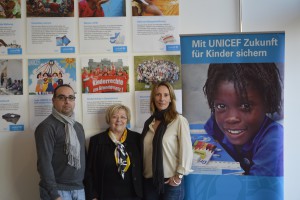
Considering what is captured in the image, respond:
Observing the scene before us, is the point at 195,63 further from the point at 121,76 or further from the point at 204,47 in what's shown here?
the point at 121,76

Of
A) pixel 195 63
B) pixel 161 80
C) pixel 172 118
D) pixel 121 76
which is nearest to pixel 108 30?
pixel 121 76

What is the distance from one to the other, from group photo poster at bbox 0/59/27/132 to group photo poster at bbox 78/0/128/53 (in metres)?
0.65

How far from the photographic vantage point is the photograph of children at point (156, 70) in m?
2.50

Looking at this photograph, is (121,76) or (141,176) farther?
(121,76)

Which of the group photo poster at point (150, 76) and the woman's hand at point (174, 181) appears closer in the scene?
the woman's hand at point (174, 181)

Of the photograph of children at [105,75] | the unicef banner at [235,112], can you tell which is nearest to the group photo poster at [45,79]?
the photograph of children at [105,75]

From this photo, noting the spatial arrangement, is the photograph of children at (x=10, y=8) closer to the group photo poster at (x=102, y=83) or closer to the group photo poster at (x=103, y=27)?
the group photo poster at (x=103, y=27)

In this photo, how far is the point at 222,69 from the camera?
2.43 metres

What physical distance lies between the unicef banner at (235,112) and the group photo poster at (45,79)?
3.53ft

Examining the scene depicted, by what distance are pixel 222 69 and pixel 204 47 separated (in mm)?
258

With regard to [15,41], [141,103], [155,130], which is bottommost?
[155,130]

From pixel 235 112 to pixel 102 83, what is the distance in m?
1.24

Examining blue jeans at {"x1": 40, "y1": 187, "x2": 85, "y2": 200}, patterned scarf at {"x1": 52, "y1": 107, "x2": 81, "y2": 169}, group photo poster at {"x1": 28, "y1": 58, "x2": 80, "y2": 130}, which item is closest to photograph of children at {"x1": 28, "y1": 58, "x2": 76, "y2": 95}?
group photo poster at {"x1": 28, "y1": 58, "x2": 80, "y2": 130}

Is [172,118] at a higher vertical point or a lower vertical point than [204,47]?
lower
